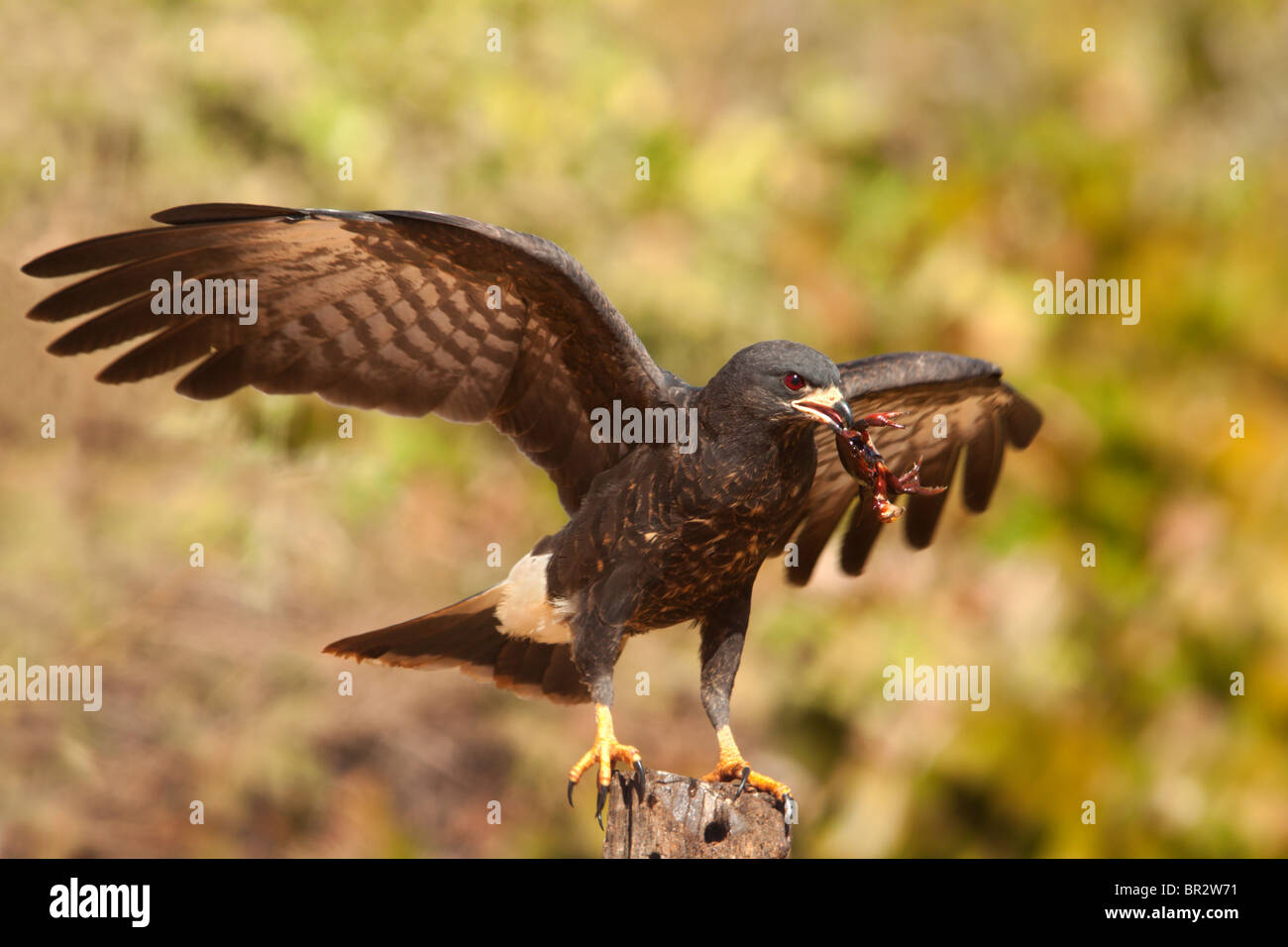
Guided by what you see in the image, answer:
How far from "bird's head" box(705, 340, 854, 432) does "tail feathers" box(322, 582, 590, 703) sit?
1.25 m

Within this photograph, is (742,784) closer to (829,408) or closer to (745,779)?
(745,779)

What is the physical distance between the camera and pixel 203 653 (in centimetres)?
834

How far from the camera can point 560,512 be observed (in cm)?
913

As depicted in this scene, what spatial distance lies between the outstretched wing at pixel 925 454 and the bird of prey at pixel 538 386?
0.15 metres

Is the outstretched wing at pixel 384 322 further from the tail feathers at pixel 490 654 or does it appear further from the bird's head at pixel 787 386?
the tail feathers at pixel 490 654

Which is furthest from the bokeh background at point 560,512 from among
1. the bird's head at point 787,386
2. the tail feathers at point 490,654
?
the bird's head at point 787,386

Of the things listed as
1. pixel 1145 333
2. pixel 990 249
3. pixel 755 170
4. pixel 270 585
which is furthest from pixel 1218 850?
pixel 270 585

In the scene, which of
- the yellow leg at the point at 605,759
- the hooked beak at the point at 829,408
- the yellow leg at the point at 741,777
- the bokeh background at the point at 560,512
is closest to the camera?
the hooked beak at the point at 829,408

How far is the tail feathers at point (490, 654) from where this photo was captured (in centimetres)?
458

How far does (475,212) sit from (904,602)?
4.02m

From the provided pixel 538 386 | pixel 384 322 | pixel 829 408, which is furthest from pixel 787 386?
pixel 384 322

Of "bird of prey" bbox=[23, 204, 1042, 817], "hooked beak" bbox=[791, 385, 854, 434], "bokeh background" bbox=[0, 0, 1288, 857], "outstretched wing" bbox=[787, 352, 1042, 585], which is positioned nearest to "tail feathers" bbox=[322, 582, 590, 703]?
"bird of prey" bbox=[23, 204, 1042, 817]

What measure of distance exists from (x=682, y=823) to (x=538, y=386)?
1.54 meters

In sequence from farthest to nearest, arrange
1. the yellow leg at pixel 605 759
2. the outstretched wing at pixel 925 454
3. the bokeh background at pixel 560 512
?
the bokeh background at pixel 560 512
the outstretched wing at pixel 925 454
the yellow leg at pixel 605 759
